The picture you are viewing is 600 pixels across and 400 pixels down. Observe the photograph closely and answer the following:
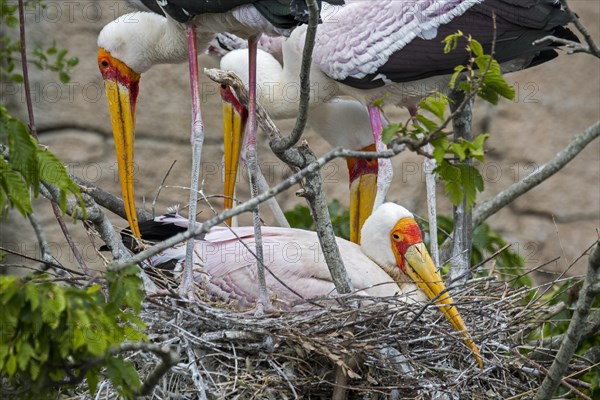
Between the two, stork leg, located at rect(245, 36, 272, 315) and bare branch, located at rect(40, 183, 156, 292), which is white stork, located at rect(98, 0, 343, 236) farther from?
bare branch, located at rect(40, 183, 156, 292)

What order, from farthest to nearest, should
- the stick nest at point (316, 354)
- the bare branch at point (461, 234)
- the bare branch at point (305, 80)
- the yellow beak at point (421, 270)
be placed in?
the bare branch at point (461, 234) < the yellow beak at point (421, 270) < the stick nest at point (316, 354) < the bare branch at point (305, 80)

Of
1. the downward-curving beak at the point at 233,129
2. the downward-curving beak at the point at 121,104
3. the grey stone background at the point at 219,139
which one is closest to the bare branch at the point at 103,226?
the downward-curving beak at the point at 121,104

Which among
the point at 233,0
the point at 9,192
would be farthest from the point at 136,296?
the point at 233,0

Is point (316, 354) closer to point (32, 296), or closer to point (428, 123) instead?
point (428, 123)

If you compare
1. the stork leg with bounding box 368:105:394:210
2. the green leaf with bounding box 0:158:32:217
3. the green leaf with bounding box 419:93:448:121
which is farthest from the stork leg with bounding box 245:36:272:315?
the green leaf with bounding box 0:158:32:217

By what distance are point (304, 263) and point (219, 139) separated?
3.54 meters

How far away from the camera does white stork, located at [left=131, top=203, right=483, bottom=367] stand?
414cm

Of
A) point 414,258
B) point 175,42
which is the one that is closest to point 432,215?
point 414,258

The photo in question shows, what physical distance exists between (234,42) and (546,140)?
2.81 metres

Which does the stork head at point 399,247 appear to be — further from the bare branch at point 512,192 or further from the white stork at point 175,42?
the white stork at point 175,42

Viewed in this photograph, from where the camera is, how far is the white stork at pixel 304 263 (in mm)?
4137

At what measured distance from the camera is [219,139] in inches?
300

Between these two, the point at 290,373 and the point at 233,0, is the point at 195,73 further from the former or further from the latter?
the point at 290,373

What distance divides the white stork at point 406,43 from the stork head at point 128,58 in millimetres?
599
